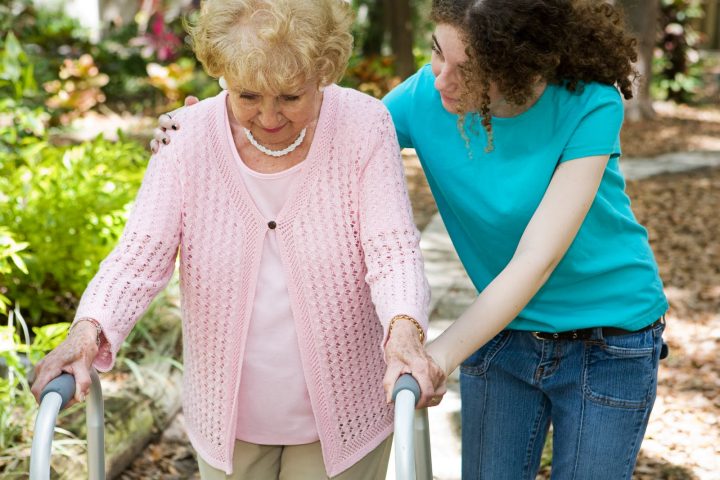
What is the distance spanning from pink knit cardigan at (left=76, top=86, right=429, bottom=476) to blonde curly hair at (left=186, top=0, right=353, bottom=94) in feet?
0.69

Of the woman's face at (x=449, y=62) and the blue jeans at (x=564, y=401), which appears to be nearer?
the woman's face at (x=449, y=62)

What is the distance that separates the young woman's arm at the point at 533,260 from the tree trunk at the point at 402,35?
33.8 feet

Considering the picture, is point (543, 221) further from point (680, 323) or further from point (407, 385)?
point (680, 323)

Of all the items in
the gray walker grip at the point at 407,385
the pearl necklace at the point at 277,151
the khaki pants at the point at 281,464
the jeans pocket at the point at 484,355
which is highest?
the pearl necklace at the point at 277,151

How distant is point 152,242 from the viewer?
6.60 feet

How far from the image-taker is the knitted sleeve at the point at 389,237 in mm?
1900

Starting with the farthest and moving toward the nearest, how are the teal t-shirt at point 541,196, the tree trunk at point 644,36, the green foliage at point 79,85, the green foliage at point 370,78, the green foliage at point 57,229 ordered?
the tree trunk at point 644,36, the green foliage at point 79,85, the green foliage at point 370,78, the green foliage at point 57,229, the teal t-shirt at point 541,196

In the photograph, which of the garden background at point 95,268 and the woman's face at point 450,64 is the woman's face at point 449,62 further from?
the garden background at point 95,268

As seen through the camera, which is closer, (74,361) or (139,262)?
(74,361)

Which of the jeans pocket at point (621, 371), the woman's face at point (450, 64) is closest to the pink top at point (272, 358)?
the woman's face at point (450, 64)

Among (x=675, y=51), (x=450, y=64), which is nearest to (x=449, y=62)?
(x=450, y=64)

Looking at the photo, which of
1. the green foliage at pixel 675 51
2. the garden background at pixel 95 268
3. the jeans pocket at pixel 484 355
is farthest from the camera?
the green foliage at pixel 675 51

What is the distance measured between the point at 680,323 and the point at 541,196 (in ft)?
12.4

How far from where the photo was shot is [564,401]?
92.0 inches
